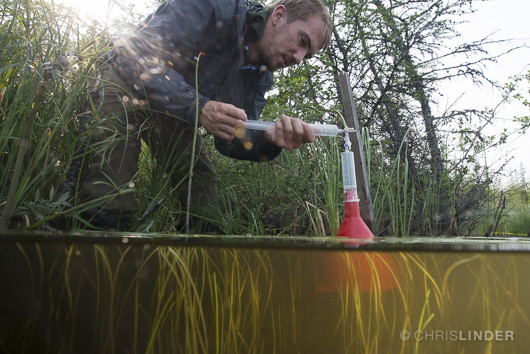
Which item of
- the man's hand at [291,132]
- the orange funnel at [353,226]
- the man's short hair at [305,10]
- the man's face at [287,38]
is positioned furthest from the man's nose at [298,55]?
the orange funnel at [353,226]

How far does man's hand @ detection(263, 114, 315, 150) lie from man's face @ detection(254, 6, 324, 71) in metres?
0.47

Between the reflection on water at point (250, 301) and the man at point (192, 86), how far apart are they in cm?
28

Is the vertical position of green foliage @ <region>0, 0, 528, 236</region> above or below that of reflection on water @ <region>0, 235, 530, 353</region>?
above

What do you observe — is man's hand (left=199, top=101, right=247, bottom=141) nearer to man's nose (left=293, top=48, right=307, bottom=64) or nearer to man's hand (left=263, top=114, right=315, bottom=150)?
man's hand (left=263, top=114, right=315, bottom=150)

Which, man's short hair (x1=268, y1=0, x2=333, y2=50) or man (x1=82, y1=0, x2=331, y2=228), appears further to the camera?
man's short hair (x1=268, y1=0, x2=333, y2=50)

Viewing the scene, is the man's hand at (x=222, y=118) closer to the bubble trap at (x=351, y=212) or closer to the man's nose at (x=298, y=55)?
the bubble trap at (x=351, y=212)

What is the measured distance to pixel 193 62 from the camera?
153 centimetres

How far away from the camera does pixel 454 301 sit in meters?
0.60

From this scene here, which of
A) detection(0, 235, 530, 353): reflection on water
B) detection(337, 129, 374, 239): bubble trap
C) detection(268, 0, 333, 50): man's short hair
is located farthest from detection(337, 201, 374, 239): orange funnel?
detection(268, 0, 333, 50): man's short hair

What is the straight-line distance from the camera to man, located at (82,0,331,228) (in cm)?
112

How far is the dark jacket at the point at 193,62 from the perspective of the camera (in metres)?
1.20

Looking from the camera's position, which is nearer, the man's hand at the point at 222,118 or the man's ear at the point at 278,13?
the man's hand at the point at 222,118

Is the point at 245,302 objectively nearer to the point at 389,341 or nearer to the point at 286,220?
the point at 389,341

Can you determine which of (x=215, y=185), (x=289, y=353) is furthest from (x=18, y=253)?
(x=215, y=185)
